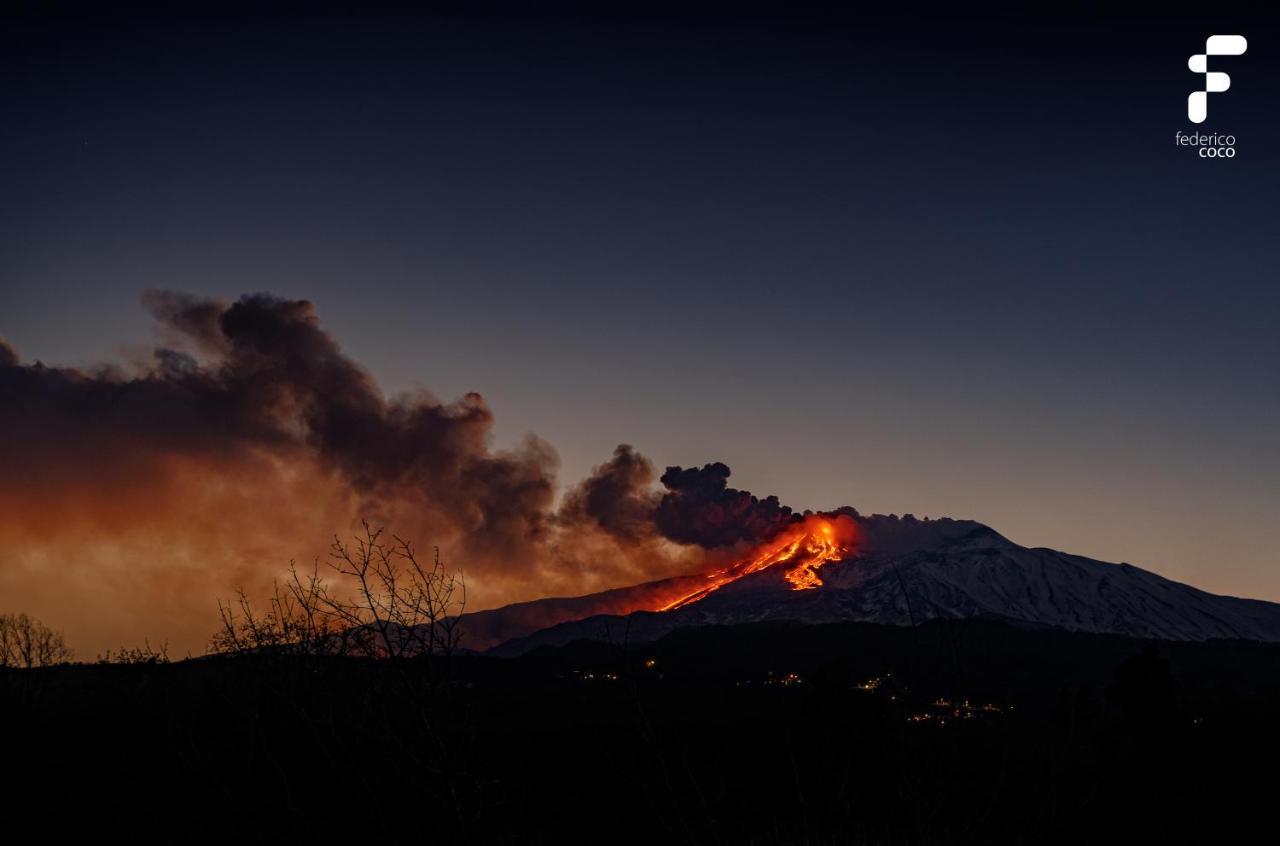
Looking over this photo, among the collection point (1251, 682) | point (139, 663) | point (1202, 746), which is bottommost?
point (1251, 682)

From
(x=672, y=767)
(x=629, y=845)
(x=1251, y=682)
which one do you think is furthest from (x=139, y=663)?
(x=1251, y=682)

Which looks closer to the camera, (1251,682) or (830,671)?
(830,671)

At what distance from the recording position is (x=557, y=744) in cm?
5825

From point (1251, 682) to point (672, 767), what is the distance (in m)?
203

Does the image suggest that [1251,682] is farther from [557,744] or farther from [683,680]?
[557,744]

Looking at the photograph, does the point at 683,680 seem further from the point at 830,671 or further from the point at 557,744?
the point at 557,744

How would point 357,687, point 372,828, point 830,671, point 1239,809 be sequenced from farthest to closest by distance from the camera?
point 830,671 < point 1239,809 < point 372,828 < point 357,687

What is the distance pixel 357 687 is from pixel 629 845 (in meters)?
29.4

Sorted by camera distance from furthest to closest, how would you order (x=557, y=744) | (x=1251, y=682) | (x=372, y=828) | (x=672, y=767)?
1. (x=1251, y=682)
2. (x=557, y=744)
3. (x=672, y=767)
4. (x=372, y=828)

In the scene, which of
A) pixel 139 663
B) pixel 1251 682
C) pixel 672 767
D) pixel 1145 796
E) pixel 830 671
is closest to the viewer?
pixel 1145 796

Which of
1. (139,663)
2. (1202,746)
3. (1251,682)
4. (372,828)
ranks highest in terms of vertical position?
(139,663)

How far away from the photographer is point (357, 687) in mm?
8250

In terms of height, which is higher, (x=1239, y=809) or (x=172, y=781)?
(x=172, y=781)

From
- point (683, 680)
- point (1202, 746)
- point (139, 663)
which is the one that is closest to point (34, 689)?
point (139, 663)
